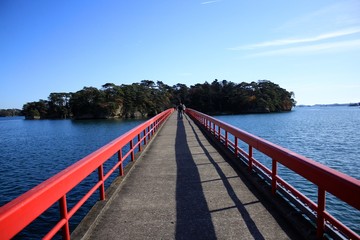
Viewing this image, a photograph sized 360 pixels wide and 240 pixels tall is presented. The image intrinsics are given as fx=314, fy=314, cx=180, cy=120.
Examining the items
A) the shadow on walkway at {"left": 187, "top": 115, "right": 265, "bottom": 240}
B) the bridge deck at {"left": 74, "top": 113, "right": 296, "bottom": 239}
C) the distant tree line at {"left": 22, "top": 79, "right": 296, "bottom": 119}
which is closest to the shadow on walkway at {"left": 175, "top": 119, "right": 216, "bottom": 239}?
the bridge deck at {"left": 74, "top": 113, "right": 296, "bottom": 239}

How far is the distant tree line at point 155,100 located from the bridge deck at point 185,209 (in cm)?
12741

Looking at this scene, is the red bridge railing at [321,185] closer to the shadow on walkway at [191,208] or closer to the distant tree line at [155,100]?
the shadow on walkway at [191,208]

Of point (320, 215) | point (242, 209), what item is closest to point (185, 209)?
point (242, 209)

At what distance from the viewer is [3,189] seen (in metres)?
16.3

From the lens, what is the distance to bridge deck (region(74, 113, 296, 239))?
4492mm

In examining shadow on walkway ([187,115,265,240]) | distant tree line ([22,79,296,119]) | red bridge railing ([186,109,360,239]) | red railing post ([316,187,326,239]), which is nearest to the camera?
red bridge railing ([186,109,360,239])

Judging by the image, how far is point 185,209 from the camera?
17.9 ft

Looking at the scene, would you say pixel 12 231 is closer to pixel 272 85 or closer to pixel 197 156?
pixel 197 156

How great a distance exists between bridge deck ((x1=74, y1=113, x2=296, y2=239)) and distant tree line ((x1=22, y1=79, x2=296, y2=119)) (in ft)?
418

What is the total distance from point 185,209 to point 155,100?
143806 millimetres

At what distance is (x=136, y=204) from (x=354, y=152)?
79.2 feet

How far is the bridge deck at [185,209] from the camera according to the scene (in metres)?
4.49

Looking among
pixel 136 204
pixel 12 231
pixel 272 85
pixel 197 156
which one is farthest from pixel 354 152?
pixel 272 85

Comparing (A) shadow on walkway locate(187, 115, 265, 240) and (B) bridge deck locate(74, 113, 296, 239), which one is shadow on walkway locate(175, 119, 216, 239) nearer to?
(B) bridge deck locate(74, 113, 296, 239)
